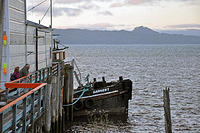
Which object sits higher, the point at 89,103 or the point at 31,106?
the point at 31,106

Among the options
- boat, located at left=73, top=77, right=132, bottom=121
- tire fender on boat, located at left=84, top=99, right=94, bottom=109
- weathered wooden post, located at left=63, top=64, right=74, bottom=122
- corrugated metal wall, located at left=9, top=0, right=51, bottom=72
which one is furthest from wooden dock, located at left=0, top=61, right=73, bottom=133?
tire fender on boat, located at left=84, top=99, right=94, bottom=109

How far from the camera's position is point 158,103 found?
93.6ft

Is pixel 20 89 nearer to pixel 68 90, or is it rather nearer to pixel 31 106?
pixel 31 106

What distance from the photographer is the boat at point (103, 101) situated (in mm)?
21688

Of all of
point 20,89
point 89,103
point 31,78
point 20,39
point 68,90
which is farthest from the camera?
point 89,103

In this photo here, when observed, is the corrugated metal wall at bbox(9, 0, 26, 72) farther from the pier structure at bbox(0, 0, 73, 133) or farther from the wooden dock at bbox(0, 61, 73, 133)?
the wooden dock at bbox(0, 61, 73, 133)

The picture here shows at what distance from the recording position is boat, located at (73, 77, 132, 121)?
21688mm

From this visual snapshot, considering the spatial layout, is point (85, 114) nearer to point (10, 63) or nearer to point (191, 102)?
point (10, 63)

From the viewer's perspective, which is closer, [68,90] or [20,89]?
[20,89]

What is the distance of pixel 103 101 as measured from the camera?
867 inches

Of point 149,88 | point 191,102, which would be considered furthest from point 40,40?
point 149,88

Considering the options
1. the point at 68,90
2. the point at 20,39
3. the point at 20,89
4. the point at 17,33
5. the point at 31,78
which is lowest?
the point at 68,90

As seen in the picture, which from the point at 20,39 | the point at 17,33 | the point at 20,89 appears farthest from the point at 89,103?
the point at 20,89

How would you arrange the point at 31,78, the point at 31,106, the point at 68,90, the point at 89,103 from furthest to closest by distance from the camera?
1. the point at 89,103
2. the point at 68,90
3. the point at 31,78
4. the point at 31,106
